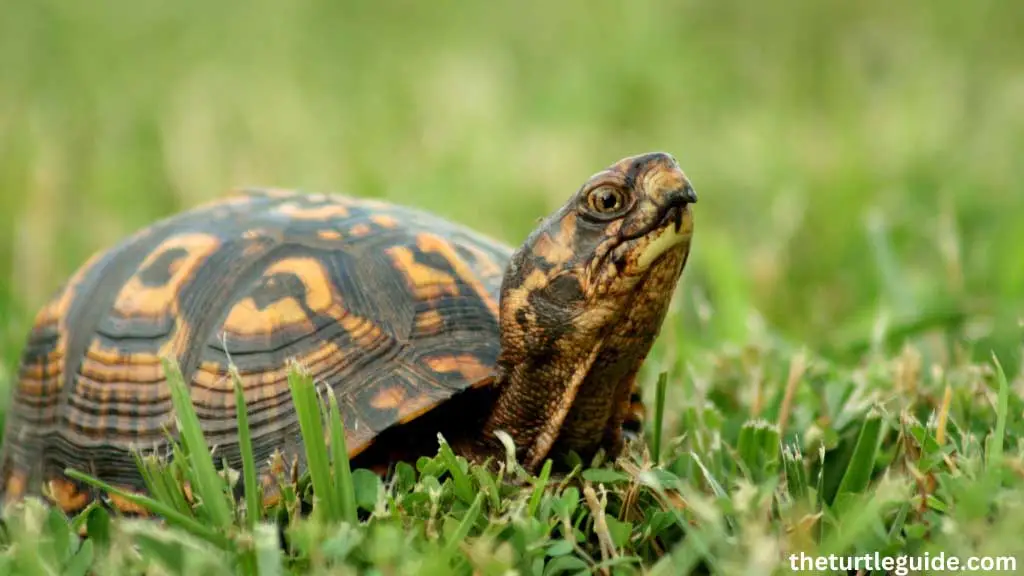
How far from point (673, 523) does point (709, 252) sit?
2.32 m

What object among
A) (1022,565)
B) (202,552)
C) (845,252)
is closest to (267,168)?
(845,252)

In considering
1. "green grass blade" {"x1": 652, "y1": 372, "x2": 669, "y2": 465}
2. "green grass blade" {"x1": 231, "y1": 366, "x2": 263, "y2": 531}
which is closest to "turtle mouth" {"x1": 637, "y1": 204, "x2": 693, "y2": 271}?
"green grass blade" {"x1": 652, "y1": 372, "x2": 669, "y2": 465}

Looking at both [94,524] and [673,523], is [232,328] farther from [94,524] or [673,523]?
[673,523]

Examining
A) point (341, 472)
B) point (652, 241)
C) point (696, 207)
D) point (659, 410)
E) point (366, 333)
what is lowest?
point (696, 207)

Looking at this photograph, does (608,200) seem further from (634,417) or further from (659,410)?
(634,417)

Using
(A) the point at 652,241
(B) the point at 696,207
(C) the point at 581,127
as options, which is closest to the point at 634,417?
(A) the point at 652,241

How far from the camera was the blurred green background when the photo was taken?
4441mm

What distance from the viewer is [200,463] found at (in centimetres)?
204

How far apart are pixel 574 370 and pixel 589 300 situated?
17cm

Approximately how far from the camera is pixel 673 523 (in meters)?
2.17

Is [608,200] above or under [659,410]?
above

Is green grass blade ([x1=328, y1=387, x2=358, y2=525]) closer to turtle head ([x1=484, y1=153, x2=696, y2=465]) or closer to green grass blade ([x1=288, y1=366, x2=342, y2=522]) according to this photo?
green grass blade ([x1=288, y1=366, x2=342, y2=522])

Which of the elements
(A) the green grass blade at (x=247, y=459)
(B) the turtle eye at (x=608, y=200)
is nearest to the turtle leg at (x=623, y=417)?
(B) the turtle eye at (x=608, y=200)

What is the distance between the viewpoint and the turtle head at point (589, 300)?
2.30 metres
